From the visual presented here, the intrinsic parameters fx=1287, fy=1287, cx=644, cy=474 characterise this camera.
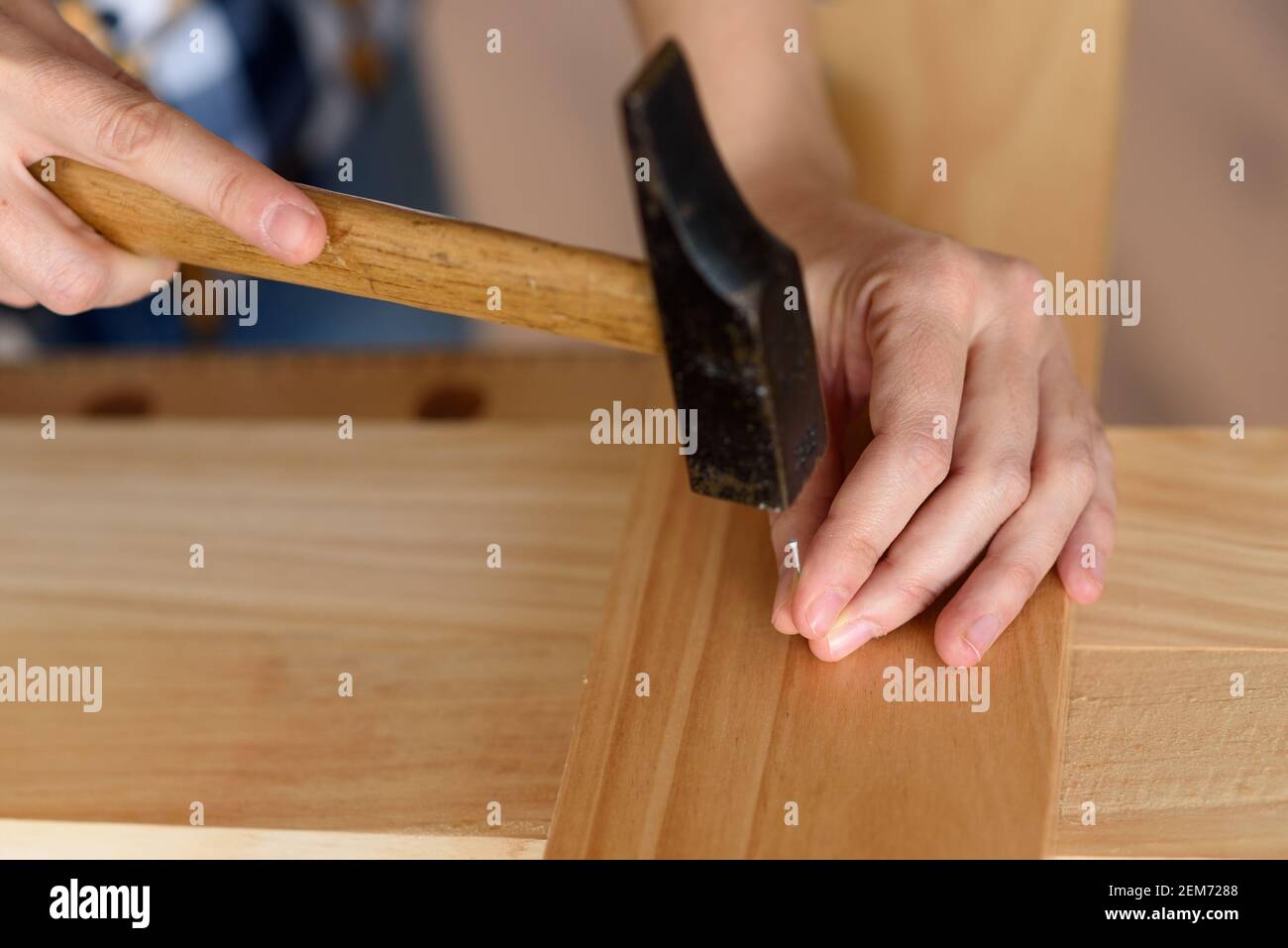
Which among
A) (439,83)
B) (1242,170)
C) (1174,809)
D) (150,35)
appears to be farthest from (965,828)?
(439,83)

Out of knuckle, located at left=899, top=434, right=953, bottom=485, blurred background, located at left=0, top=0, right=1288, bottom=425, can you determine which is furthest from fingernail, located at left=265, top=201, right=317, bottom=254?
blurred background, located at left=0, top=0, right=1288, bottom=425

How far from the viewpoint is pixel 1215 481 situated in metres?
1.08

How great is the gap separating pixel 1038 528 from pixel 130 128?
2.42 ft

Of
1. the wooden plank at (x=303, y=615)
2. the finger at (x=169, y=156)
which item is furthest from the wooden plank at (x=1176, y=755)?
the finger at (x=169, y=156)

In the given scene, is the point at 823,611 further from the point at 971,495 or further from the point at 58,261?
the point at 58,261

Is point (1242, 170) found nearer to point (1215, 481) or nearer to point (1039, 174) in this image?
point (1039, 174)

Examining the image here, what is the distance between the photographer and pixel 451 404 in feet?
4.90

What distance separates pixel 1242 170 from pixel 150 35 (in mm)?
1940

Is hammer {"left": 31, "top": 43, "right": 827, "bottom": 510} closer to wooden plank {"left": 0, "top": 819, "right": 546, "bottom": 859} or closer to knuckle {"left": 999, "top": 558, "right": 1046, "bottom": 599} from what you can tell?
knuckle {"left": 999, "top": 558, "right": 1046, "bottom": 599}

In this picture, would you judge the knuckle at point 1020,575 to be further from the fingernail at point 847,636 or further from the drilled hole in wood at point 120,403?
the drilled hole in wood at point 120,403

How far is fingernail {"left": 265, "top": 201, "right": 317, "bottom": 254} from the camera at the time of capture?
0.90 m

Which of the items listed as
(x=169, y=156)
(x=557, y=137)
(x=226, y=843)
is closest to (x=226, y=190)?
(x=169, y=156)

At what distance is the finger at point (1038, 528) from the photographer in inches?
35.5

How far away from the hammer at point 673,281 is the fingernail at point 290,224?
0.07 ft
